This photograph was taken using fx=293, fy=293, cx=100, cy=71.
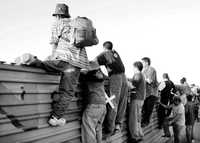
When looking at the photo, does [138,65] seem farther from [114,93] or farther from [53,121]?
[53,121]

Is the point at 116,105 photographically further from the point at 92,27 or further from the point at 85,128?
the point at 92,27

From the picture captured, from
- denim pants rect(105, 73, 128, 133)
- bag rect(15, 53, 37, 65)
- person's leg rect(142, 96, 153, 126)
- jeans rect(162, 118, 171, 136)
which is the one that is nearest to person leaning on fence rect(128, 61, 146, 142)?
denim pants rect(105, 73, 128, 133)

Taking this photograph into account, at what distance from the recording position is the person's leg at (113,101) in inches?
259

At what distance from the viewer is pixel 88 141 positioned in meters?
5.37

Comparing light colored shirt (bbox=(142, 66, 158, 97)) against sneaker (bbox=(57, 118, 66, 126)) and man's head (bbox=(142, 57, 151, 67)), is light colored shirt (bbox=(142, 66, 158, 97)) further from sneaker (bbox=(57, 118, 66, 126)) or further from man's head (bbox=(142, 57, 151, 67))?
sneaker (bbox=(57, 118, 66, 126))

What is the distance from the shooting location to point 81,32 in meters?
4.78

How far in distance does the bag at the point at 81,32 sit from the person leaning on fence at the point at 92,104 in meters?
0.71

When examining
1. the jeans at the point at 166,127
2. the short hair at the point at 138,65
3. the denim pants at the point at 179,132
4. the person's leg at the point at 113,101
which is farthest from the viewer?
the jeans at the point at 166,127

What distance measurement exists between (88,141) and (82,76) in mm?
1206

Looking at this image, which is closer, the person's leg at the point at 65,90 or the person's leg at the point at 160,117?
the person's leg at the point at 65,90

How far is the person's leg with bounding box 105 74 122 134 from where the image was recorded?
6574mm

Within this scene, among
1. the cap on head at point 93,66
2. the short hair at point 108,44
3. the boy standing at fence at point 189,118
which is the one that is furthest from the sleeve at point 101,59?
the boy standing at fence at point 189,118

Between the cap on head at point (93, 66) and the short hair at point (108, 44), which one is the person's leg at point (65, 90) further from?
the short hair at point (108, 44)

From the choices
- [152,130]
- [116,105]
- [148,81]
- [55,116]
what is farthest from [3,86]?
[152,130]
